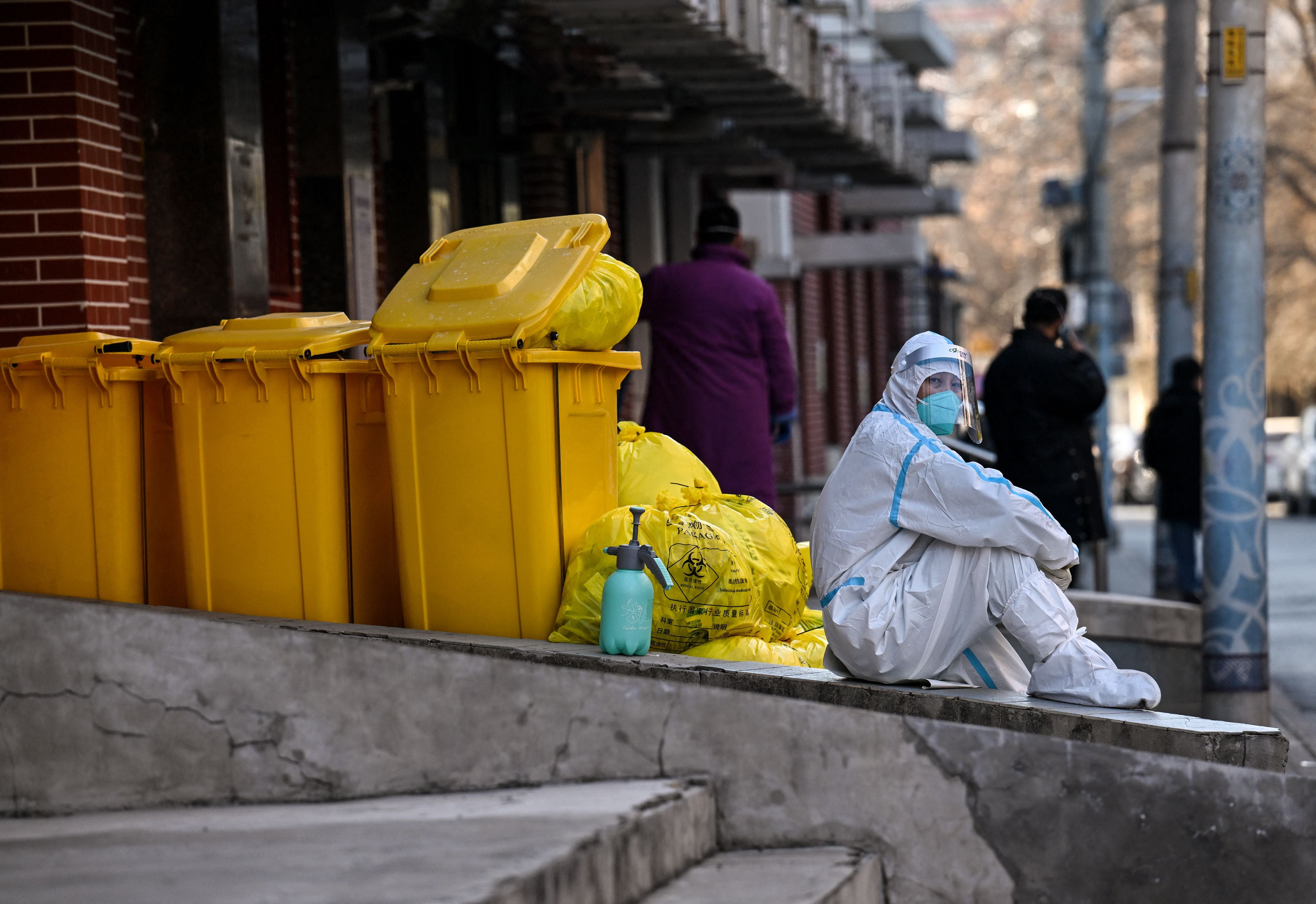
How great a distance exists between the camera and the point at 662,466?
5895mm

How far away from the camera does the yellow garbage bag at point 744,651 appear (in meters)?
5.07

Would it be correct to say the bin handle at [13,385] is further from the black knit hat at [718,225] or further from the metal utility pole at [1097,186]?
the metal utility pole at [1097,186]

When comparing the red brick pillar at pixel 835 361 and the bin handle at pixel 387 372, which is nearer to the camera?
the bin handle at pixel 387 372

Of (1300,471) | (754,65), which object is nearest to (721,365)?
(754,65)

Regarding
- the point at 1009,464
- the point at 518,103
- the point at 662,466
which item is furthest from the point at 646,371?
the point at 662,466

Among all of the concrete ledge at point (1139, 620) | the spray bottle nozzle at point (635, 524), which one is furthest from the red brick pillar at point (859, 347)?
the spray bottle nozzle at point (635, 524)

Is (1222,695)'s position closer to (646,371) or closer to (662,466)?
(662,466)

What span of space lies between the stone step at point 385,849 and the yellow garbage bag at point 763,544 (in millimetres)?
1240

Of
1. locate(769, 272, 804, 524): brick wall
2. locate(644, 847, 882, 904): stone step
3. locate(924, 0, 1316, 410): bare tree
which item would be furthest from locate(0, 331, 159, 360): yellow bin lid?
locate(924, 0, 1316, 410): bare tree

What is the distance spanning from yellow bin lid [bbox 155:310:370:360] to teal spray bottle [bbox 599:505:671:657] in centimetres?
104

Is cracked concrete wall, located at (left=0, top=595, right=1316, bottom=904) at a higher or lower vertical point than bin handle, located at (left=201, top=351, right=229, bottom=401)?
lower

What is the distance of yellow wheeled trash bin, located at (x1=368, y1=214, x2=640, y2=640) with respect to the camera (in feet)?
16.0

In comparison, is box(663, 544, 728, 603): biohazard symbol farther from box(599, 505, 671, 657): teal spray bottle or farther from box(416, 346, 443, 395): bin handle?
box(416, 346, 443, 395): bin handle

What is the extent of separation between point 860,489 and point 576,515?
2.78 ft
